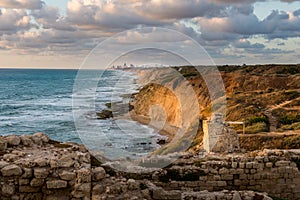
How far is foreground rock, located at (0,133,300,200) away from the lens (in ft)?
22.2

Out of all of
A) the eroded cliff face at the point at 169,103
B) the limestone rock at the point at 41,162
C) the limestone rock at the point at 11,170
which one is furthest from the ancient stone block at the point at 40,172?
the eroded cliff face at the point at 169,103

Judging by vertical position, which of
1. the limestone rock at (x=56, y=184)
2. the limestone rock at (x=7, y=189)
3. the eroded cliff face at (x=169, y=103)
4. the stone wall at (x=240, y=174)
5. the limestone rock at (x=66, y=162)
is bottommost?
the eroded cliff face at (x=169, y=103)

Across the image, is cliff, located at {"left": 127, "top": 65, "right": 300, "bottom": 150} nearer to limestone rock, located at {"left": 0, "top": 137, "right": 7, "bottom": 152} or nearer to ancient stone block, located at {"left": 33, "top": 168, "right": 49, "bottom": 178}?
limestone rock, located at {"left": 0, "top": 137, "right": 7, "bottom": 152}

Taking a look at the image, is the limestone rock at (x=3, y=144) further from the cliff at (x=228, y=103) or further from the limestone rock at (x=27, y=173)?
the cliff at (x=228, y=103)

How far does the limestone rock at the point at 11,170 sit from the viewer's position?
6645mm

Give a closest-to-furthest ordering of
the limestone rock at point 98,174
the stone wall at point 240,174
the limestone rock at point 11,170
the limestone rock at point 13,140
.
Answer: the limestone rock at point 11,170 < the limestone rock at point 98,174 < the limestone rock at point 13,140 < the stone wall at point 240,174

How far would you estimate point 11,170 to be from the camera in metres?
6.66

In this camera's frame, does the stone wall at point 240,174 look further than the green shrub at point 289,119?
No

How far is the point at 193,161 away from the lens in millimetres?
10086

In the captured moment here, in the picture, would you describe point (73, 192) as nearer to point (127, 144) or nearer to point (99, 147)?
point (99, 147)

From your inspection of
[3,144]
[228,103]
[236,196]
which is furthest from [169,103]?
[3,144]

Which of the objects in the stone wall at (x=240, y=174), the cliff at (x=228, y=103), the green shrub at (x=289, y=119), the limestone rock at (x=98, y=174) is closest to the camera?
the limestone rock at (x=98, y=174)

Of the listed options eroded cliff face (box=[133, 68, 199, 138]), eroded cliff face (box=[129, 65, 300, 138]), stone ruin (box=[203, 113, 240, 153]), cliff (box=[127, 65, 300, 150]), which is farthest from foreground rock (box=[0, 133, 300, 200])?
eroded cliff face (box=[133, 68, 199, 138])

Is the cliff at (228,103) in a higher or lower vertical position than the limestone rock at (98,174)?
lower
